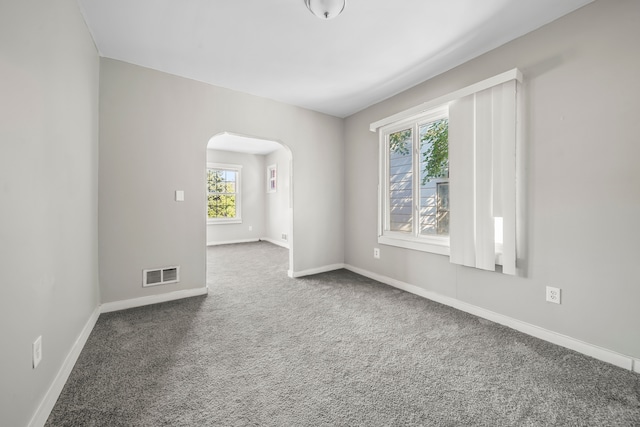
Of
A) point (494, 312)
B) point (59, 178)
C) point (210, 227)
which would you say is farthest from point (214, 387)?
point (210, 227)

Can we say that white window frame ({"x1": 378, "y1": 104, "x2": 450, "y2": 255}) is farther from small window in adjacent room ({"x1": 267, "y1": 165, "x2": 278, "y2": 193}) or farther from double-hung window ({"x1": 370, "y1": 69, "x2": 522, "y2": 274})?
small window in adjacent room ({"x1": 267, "y1": 165, "x2": 278, "y2": 193})

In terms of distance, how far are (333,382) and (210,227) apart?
5835 millimetres

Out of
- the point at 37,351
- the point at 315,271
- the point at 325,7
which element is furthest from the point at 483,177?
the point at 37,351

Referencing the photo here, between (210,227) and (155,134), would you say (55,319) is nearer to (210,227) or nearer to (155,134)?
(155,134)

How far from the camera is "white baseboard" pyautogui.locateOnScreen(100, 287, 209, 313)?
2.54 meters

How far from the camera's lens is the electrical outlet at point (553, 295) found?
6.54 ft

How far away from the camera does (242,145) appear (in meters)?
6.27

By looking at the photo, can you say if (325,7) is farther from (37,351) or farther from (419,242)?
(37,351)

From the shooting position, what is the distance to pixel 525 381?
158 cm

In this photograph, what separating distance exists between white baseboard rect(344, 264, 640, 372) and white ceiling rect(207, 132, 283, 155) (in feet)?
14.2

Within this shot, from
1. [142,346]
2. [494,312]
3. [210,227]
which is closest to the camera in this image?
[142,346]

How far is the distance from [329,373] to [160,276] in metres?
2.14

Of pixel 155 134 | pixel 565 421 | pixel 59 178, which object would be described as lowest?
pixel 565 421

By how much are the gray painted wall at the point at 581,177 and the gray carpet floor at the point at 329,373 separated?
1.00 ft
